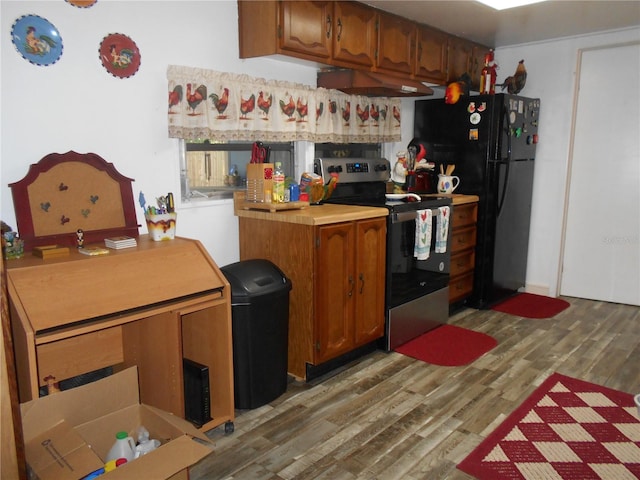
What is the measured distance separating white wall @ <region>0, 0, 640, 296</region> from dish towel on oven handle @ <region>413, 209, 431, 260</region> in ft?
2.97

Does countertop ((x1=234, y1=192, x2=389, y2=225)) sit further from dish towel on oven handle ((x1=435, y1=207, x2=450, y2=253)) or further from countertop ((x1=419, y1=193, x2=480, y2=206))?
countertop ((x1=419, y1=193, x2=480, y2=206))

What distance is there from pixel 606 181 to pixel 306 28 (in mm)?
3007

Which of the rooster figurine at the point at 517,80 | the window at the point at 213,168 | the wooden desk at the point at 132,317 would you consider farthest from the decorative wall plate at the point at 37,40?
the rooster figurine at the point at 517,80

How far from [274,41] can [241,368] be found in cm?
178

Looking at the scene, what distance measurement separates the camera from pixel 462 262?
4.02 m

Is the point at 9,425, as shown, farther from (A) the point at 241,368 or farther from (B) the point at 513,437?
(B) the point at 513,437

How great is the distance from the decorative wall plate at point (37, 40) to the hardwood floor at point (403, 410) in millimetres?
1872

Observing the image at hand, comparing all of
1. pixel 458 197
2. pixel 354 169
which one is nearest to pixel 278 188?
pixel 354 169

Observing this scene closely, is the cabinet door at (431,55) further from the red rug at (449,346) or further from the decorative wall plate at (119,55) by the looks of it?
the decorative wall plate at (119,55)

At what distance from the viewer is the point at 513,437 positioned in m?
2.28

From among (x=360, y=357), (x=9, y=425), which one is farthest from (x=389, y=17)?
(x=9, y=425)

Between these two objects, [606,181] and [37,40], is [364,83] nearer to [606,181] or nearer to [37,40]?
[37,40]

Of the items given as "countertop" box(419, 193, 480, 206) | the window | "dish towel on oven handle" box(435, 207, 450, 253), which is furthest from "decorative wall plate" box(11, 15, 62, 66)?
"countertop" box(419, 193, 480, 206)

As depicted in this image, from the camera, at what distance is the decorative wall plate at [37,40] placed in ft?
6.79
